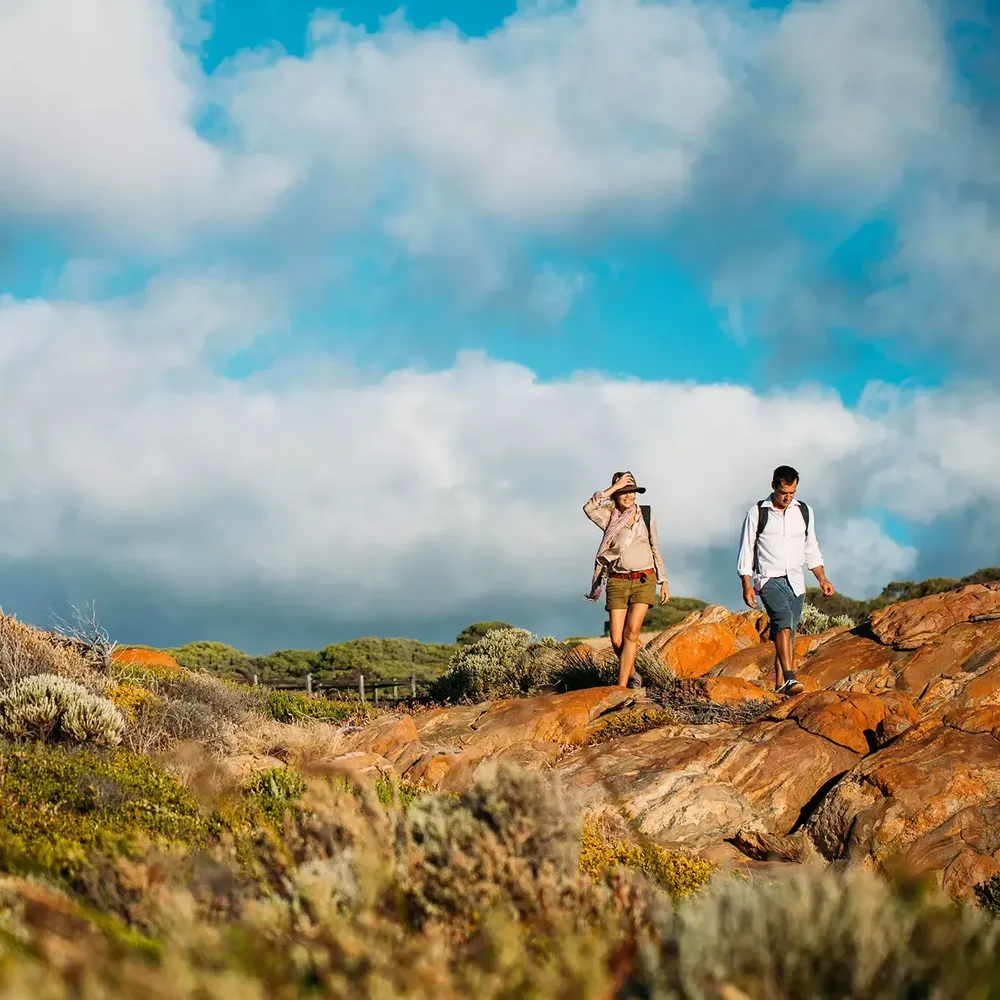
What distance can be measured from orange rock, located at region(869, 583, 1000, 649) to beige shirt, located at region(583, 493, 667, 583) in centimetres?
345

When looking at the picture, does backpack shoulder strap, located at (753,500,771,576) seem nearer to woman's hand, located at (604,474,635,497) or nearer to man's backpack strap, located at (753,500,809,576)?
man's backpack strap, located at (753,500,809,576)

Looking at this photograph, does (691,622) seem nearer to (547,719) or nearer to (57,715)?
(547,719)

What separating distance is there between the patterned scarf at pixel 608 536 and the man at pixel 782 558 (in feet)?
4.87

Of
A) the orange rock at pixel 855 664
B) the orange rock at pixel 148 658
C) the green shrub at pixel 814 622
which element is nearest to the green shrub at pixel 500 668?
the orange rock at pixel 855 664

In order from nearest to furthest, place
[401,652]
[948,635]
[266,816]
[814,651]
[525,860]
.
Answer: [525,860] → [266,816] → [948,635] → [814,651] → [401,652]

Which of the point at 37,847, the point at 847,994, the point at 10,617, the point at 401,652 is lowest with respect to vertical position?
the point at 847,994

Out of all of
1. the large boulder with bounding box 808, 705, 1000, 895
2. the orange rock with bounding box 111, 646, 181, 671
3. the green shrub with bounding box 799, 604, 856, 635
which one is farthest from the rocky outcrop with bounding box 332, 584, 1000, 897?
the orange rock with bounding box 111, 646, 181, 671

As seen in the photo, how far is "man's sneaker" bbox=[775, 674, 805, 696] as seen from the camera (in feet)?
42.1

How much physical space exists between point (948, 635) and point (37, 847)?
37.3 feet

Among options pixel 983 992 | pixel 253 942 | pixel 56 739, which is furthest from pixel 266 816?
pixel 983 992

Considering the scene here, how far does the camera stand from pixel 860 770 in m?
9.94

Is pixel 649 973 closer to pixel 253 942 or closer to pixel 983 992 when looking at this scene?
pixel 983 992

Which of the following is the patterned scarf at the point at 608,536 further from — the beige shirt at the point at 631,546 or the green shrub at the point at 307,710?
the green shrub at the point at 307,710

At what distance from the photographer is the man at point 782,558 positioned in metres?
12.7
